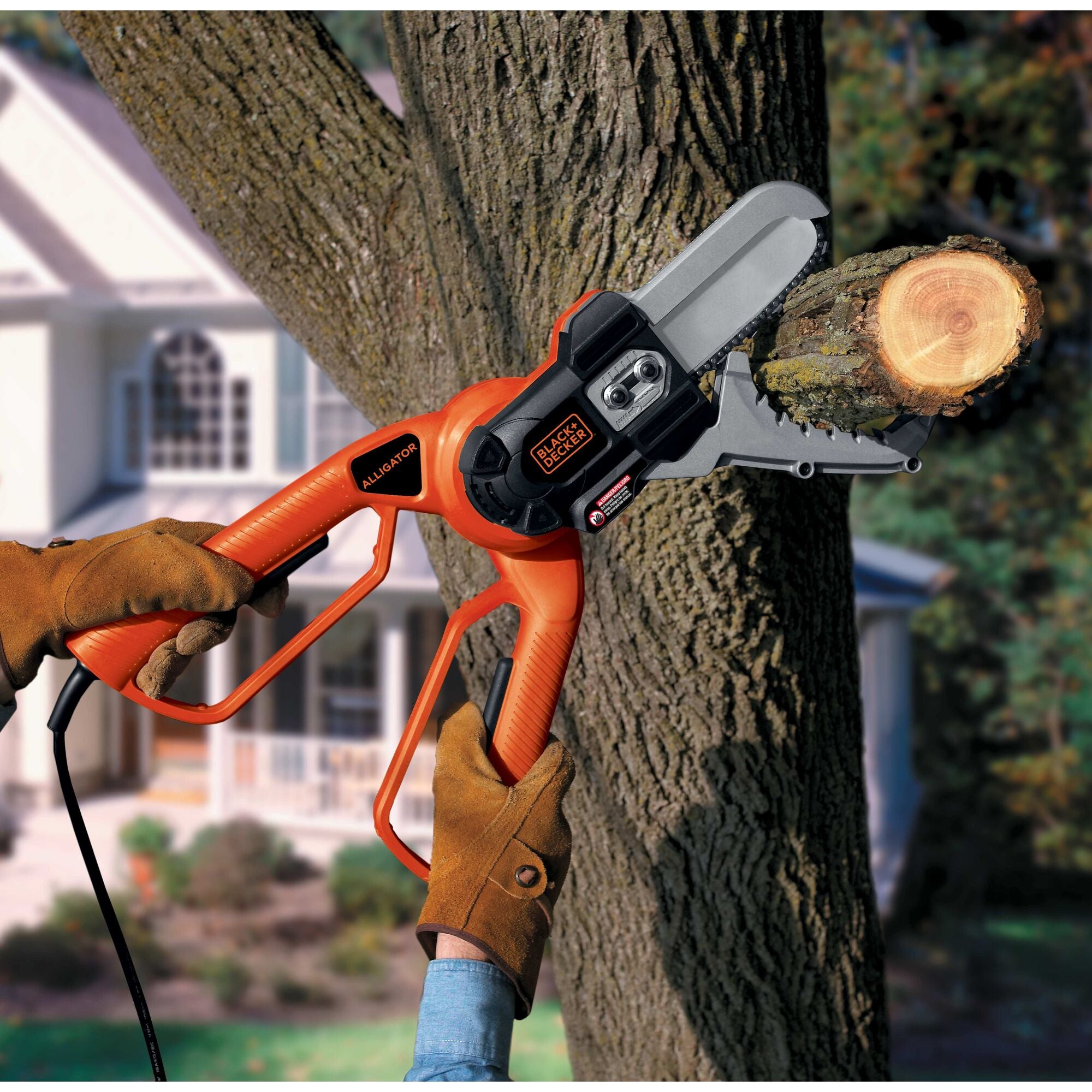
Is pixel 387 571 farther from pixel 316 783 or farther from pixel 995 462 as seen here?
pixel 995 462

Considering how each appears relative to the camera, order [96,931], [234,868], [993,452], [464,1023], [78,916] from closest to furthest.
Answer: [464,1023]
[78,916]
[96,931]
[234,868]
[993,452]

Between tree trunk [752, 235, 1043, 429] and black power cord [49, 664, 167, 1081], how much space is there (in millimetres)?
1046

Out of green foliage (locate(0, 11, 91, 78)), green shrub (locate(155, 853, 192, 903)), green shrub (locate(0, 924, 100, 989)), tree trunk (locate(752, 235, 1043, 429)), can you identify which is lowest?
green shrub (locate(0, 924, 100, 989))

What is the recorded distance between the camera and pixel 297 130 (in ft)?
6.57

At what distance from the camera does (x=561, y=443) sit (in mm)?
1384

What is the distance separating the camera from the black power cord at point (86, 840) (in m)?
1.45

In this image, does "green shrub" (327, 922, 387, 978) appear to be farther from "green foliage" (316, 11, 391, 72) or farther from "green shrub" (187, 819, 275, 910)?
"green foliage" (316, 11, 391, 72)

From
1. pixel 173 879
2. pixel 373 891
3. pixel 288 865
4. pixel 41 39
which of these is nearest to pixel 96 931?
pixel 173 879

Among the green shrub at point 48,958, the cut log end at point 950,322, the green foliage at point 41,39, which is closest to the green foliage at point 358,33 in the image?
the green foliage at point 41,39

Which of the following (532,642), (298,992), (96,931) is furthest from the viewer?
(96,931)

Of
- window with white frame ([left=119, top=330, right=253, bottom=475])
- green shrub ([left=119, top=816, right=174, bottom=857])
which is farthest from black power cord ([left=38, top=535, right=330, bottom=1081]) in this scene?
window with white frame ([left=119, top=330, right=253, bottom=475])

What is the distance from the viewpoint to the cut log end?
51.0 inches

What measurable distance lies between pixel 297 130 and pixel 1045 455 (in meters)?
12.8

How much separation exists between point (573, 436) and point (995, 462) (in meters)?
Answer: 13.4
